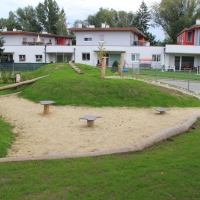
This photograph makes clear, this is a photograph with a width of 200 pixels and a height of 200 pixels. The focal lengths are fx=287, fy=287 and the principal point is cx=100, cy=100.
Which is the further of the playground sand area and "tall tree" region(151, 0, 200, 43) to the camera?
"tall tree" region(151, 0, 200, 43)

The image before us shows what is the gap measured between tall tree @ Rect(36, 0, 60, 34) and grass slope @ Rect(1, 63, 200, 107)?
221ft

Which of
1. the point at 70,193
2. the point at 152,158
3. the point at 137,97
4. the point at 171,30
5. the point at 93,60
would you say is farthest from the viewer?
the point at 171,30

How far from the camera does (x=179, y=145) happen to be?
6.96 meters

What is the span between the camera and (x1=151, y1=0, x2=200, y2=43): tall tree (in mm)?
62647

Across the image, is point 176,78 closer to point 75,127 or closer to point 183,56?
point 183,56

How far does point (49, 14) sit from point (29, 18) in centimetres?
609

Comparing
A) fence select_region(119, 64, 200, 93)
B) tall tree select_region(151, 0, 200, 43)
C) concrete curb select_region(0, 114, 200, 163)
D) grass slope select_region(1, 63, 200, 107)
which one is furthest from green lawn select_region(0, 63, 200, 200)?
tall tree select_region(151, 0, 200, 43)

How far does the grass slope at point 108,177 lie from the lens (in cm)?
417

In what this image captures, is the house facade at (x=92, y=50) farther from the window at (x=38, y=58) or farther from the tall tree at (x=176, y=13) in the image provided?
the tall tree at (x=176, y=13)

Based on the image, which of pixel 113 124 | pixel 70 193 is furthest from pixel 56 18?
pixel 70 193

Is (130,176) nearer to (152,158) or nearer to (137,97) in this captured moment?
(152,158)

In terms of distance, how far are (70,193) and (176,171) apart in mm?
1962

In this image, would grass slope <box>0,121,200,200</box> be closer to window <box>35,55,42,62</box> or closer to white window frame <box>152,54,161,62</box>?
white window frame <box>152,54,161,62</box>

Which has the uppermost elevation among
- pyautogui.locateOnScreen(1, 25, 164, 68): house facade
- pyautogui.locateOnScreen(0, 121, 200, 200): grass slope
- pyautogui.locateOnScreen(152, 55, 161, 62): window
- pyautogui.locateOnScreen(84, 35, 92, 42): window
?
pyautogui.locateOnScreen(84, 35, 92, 42): window
